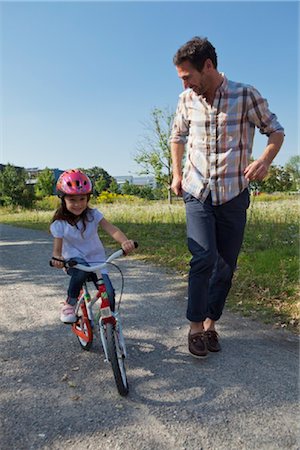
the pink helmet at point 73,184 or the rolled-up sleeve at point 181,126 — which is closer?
the pink helmet at point 73,184

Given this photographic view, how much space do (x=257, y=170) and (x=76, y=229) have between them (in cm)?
147

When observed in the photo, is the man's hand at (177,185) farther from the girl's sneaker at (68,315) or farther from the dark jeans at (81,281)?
the girl's sneaker at (68,315)

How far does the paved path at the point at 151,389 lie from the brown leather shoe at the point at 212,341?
0.31 feet

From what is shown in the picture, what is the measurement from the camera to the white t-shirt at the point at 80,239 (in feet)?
10.3

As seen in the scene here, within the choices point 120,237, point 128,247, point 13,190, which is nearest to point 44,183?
point 13,190

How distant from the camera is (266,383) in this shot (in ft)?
9.18

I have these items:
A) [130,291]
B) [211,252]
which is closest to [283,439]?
[211,252]

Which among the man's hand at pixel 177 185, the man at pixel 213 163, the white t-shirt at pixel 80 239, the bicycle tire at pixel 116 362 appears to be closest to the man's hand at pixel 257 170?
the man at pixel 213 163

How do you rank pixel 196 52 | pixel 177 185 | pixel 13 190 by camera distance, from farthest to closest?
pixel 13 190
pixel 177 185
pixel 196 52

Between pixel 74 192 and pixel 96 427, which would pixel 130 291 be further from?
pixel 96 427

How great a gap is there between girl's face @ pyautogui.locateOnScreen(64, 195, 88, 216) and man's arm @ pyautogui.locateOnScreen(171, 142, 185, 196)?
75 cm

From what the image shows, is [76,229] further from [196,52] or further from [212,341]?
[196,52]

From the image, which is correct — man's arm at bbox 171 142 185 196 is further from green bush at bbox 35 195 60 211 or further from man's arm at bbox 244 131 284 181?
green bush at bbox 35 195 60 211

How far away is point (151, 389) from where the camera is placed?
2.74m
